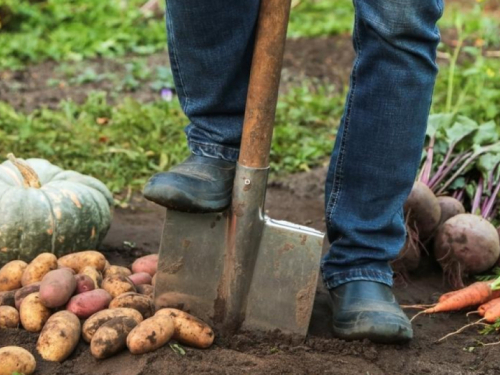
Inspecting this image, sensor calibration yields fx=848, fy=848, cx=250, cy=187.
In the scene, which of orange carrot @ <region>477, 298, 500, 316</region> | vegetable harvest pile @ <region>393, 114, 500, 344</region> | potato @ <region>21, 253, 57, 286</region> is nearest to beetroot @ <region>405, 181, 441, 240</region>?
vegetable harvest pile @ <region>393, 114, 500, 344</region>

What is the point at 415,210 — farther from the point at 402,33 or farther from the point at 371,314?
the point at 402,33

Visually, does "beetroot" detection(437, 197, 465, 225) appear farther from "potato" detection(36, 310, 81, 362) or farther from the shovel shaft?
"potato" detection(36, 310, 81, 362)

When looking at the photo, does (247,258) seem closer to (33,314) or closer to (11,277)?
(33,314)

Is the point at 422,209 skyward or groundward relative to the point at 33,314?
skyward

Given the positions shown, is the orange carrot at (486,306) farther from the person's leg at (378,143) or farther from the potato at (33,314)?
the potato at (33,314)

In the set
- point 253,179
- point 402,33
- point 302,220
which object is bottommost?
point 302,220

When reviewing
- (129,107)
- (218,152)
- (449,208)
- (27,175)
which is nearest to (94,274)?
(218,152)

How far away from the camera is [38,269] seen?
2.58 metres

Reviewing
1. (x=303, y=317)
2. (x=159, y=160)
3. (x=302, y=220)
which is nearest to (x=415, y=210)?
(x=302, y=220)

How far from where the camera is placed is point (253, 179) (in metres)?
2.38

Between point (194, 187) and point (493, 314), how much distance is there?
108 cm

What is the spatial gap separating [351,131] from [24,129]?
2.55 m

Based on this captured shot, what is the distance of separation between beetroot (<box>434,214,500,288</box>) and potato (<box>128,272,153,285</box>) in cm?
113

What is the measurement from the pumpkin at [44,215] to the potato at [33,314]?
1.88 ft
